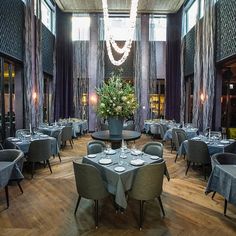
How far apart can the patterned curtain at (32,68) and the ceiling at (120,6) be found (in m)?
2.87

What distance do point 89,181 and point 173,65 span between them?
31.6ft

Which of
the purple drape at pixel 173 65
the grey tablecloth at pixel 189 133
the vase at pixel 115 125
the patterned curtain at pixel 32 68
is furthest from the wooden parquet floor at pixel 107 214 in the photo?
the purple drape at pixel 173 65

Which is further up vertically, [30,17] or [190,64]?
[30,17]

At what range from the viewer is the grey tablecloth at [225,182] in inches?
124

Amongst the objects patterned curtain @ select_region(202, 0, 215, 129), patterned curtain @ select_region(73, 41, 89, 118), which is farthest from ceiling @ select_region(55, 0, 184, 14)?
patterned curtain @ select_region(202, 0, 215, 129)

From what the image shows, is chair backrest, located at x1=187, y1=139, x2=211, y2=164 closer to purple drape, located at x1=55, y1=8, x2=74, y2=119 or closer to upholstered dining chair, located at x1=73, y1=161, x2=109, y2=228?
upholstered dining chair, located at x1=73, y1=161, x2=109, y2=228

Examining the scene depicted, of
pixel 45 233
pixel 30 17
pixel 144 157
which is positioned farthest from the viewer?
pixel 30 17

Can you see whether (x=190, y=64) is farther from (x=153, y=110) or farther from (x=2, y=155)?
(x=2, y=155)

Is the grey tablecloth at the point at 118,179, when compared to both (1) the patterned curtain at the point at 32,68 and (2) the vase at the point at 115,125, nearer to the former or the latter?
(2) the vase at the point at 115,125

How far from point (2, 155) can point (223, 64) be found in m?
6.22

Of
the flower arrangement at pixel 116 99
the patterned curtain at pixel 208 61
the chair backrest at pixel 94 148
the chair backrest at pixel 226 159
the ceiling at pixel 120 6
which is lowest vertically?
the chair backrest at pixel 226 159

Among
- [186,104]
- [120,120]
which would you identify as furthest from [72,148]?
[186,104]

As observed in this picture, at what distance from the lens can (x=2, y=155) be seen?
13.3ft

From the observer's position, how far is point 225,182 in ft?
10.9
